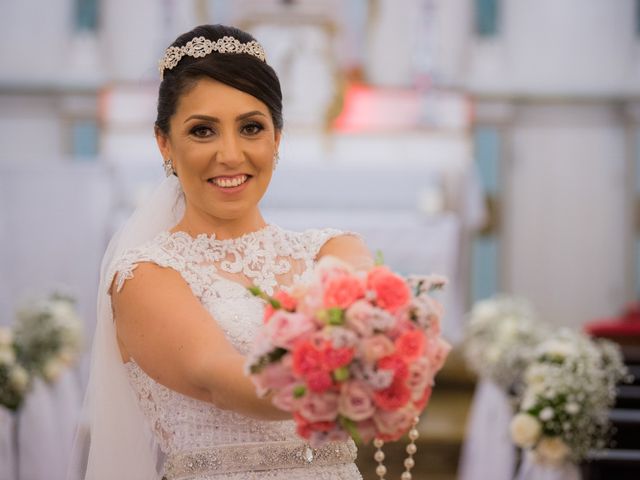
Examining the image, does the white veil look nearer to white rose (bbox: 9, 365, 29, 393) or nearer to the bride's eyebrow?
the bride's eyebrow

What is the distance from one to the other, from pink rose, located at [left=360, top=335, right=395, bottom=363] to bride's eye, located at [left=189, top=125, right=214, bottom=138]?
2.35 ft

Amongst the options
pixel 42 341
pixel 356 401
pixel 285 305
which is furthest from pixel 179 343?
pixel 42 341

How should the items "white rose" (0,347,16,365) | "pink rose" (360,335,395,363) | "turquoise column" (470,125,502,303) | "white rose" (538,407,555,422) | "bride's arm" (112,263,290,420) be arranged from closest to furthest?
"pink rose" (360,335,395,363) → "bride's arm" (112,263,290,420) → "white rose" (538,407,555,422) → "white rose" (0,347,16,365) → "turquoise column" (470,125,502,303)

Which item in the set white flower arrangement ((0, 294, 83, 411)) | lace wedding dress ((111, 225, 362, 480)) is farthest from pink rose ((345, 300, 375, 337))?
white flower arrangement ((0, 294, 83, 411))

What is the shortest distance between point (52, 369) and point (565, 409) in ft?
10.8

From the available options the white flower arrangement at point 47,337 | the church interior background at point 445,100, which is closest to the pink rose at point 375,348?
the white flower arrangement at point 47,337

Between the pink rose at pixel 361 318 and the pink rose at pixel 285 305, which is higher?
the pink rose at pixel 285 305

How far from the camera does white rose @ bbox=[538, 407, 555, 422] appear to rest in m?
4.39

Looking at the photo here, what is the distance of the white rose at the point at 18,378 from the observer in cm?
556

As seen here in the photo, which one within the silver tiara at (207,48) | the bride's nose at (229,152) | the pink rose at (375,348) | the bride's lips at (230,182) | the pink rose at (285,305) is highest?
the silver tiara at (207,48)

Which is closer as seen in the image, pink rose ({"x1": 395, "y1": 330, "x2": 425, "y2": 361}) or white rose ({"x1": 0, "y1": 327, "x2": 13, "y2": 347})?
pink rose ({"x1": 395, "y1": 330, "x2": 425, "y2": 361})

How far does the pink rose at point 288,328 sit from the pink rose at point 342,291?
4 centimetres

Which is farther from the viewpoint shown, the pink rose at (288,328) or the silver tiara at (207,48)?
the silver tiara at (207,48)

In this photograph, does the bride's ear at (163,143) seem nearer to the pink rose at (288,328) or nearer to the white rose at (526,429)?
the pink rose at (288,328)
